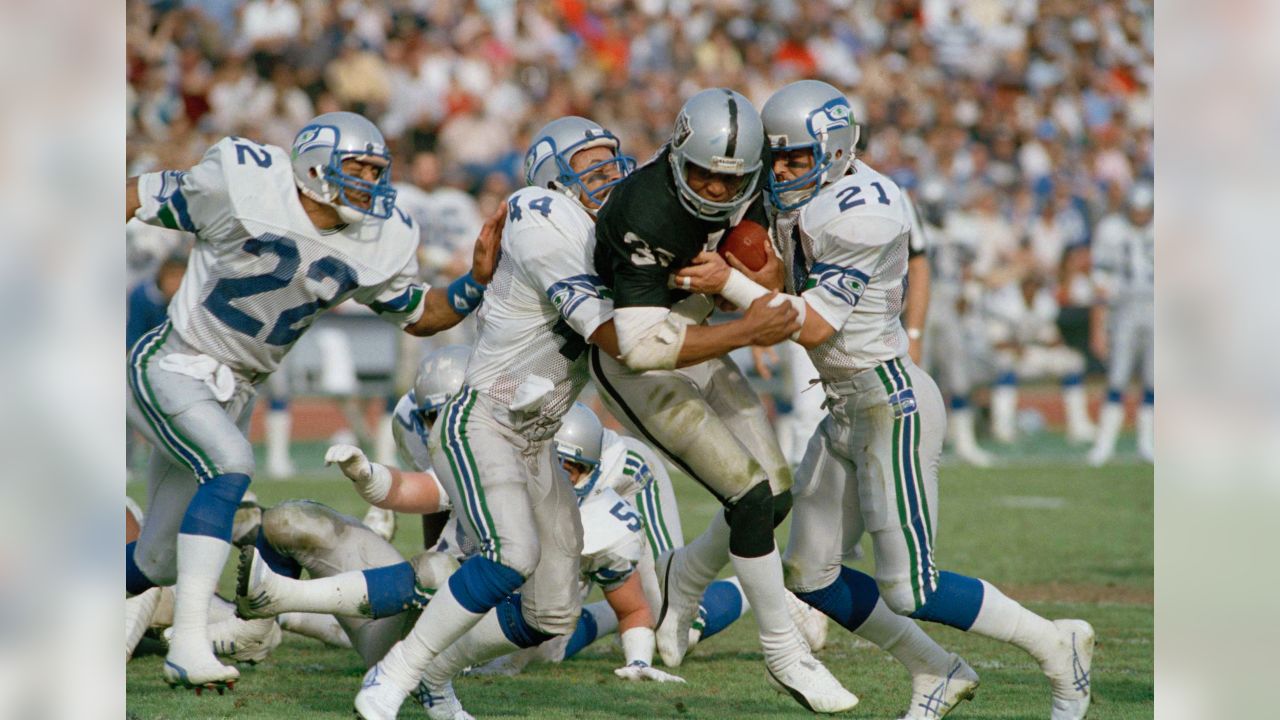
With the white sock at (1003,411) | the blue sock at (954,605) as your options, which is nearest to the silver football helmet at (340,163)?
the blue sock at (954,605)

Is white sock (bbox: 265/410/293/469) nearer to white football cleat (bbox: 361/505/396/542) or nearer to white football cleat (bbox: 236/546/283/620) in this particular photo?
white football cleat (bbox: 361/505/396/542)

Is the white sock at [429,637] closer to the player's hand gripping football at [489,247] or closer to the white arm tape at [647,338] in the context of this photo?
the white arm tape at [647,338]

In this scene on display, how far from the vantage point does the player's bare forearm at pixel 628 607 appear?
5027 mm

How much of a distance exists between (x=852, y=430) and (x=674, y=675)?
1.25 m

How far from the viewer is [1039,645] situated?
13.7 feet

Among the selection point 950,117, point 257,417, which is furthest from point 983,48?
point 257,417

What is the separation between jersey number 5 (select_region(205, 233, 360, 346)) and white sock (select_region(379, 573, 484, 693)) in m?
1.16

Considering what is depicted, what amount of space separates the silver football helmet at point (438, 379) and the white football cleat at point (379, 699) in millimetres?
1097

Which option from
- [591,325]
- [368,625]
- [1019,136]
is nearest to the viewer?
[591,325]

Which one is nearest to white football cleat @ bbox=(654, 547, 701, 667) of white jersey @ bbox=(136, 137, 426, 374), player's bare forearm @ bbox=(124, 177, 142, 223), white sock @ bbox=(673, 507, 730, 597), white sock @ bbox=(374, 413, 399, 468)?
white sock @ bbox=(673, 507, 730, 597)

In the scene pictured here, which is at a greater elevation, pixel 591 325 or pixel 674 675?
pixel 591 325
